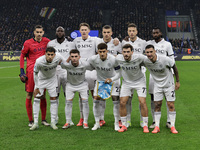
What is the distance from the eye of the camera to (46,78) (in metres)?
7.08

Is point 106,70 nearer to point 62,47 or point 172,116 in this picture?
point 62,47

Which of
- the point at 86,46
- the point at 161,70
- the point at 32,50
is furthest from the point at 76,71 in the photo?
the point at 161,70

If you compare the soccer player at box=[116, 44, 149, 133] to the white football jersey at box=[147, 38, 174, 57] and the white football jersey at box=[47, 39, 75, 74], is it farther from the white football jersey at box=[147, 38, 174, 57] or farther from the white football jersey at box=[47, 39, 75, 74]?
the white football jersey at box=[47, 39, 75, 74]

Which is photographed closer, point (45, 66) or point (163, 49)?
point (45, 66)

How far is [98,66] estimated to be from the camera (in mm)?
6879

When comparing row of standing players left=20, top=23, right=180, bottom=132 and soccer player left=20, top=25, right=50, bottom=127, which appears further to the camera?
soccer player left=20, top=25, right=50, bottom=127

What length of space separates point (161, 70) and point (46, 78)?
104 inches

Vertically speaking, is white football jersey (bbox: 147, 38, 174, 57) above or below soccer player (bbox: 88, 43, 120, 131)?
above

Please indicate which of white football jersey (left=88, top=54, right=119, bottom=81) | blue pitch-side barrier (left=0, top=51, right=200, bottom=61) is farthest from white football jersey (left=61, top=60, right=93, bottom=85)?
blue pitch-side barrier (left=0, top=51, right=200, bottom=61)

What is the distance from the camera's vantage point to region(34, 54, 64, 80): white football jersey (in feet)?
22.2

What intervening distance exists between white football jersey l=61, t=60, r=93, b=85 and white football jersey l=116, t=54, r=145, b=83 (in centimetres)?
77

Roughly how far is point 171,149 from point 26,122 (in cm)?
391

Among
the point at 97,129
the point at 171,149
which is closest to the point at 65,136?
the point at 97,129

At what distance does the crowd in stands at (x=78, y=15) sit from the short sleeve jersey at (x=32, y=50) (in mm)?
32763
